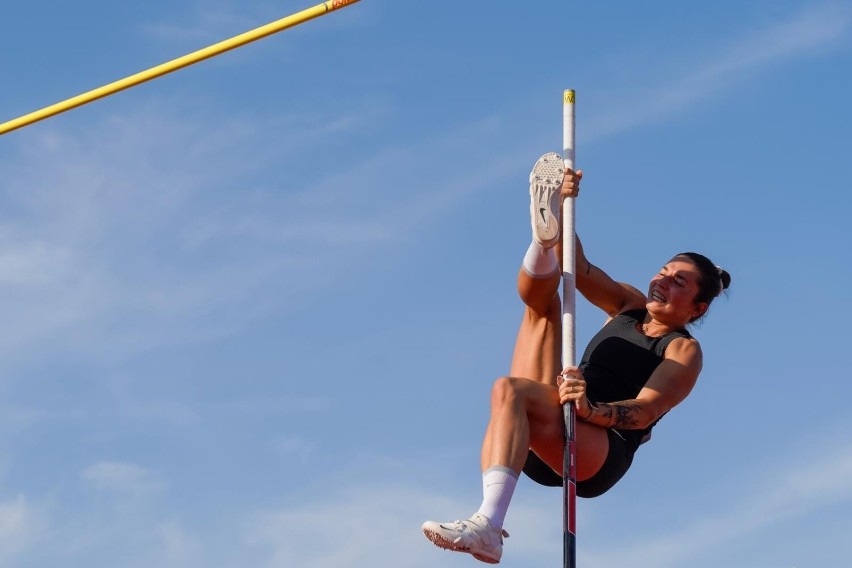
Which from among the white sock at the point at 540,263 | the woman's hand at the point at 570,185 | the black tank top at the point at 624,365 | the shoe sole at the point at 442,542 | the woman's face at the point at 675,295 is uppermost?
the woman's hand at the point at 570,185

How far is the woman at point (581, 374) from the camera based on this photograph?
8.95 meters

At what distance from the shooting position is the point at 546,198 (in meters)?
9.74

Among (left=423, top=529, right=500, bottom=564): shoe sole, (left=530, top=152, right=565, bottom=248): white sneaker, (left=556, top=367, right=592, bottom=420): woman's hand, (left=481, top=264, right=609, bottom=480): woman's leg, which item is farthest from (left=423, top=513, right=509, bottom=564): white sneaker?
(left=530, top=152, right=565, bottom=248): white sneaker

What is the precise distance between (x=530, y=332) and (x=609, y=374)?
0.63 metres

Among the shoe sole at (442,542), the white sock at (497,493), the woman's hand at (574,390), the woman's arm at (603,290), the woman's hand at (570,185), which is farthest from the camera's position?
the woman's arm at (603,290)

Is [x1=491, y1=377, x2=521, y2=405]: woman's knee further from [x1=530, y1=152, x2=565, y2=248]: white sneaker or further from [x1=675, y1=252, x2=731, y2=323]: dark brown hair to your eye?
[x1=675, y1=252, x2=731, y2=323]: dark brown hair

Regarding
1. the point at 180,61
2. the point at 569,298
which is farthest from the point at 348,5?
the point at 569,298

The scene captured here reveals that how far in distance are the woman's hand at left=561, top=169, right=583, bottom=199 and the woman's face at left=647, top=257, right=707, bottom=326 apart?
956 mm

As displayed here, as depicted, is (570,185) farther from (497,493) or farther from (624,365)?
(497,493)

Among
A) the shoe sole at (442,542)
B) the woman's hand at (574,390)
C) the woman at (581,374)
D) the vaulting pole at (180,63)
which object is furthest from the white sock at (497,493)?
the vaulting pole at (180,63)

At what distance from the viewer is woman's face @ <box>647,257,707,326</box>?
1029 cm

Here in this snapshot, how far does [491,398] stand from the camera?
9078 mm

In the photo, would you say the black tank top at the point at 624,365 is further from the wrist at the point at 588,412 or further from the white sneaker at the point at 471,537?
the white sneaker at the point at 471,537

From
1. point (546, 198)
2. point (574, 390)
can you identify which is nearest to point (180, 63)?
point (546, 198)
